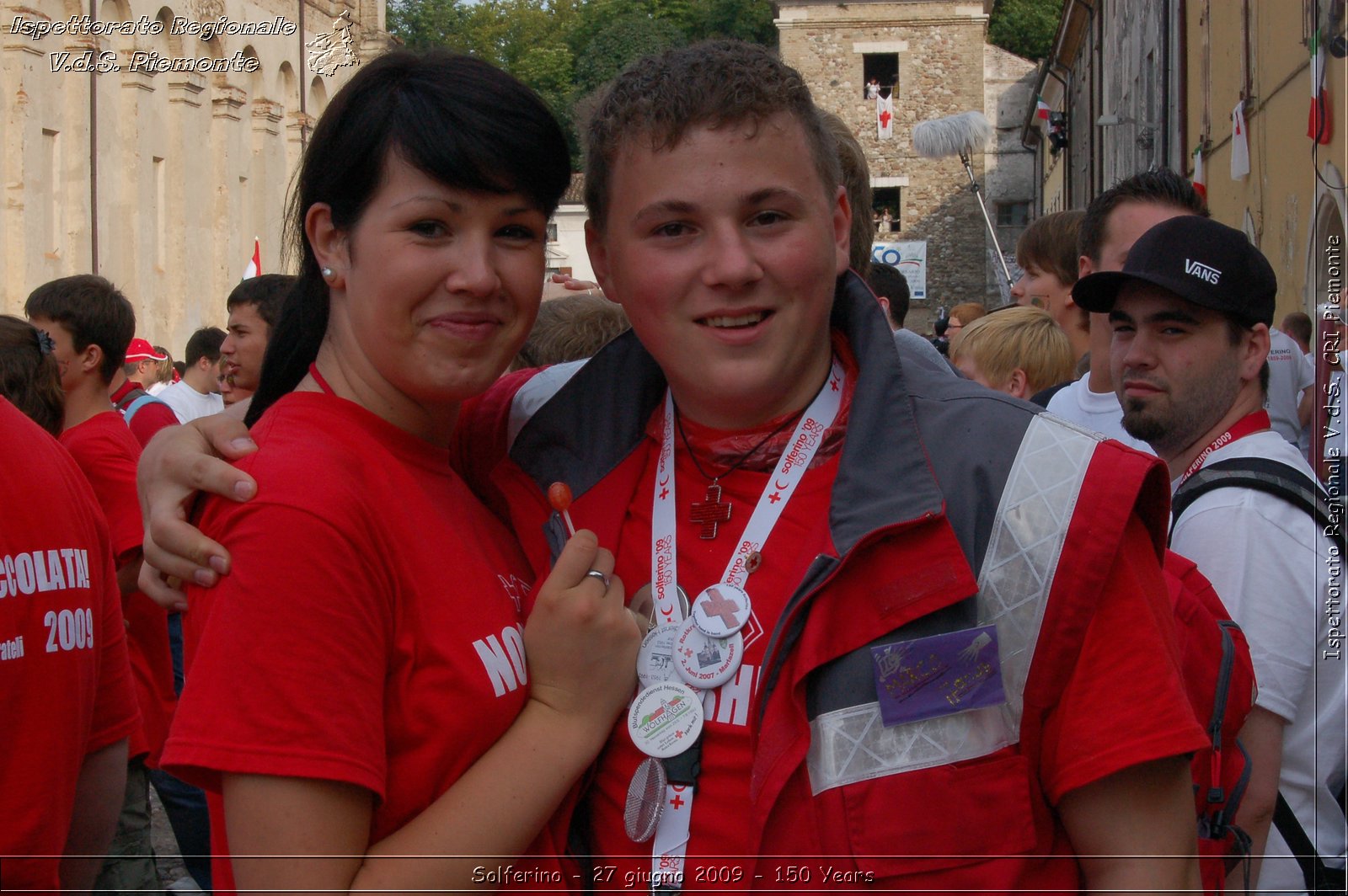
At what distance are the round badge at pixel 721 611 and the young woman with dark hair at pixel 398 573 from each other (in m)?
0.13

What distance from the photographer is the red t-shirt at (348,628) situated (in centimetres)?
183

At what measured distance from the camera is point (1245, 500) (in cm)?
310

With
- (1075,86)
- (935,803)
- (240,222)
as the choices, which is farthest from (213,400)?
(1075,86)

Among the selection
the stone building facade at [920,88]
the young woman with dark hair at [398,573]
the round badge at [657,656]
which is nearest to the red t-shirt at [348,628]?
the young woman with dark hair at [398,573]

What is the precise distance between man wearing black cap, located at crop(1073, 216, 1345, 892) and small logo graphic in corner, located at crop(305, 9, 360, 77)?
70.6 feet

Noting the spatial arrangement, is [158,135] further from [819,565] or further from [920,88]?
[920,88]

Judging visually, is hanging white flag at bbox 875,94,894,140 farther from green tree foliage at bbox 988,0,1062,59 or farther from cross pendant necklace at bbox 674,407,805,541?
cross pendant necklace at bbox 674,407,805,541

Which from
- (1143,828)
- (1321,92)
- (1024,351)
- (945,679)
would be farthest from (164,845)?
(1321,92)

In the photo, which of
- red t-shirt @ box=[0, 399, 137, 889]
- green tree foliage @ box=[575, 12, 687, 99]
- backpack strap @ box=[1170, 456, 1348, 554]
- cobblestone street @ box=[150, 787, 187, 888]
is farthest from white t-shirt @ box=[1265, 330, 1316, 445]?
green tree foliage @ box=[575, 12, 687, 99]

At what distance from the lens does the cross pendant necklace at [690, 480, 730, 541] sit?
7.73ft

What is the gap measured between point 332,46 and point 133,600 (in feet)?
70.6

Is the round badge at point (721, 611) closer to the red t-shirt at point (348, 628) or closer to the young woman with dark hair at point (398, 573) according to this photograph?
the young woman with dark hair at point (398, 573)

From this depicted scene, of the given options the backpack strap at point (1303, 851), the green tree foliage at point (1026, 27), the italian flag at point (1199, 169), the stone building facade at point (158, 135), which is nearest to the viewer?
the backpack strap at point (1303, 851)

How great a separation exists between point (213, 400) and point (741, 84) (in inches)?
354
